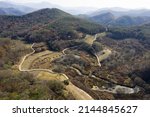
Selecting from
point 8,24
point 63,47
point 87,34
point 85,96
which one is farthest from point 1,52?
point 8,24

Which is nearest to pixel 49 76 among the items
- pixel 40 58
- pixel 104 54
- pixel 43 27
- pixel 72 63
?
pixel 72 63

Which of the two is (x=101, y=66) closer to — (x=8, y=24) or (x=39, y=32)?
(x=39, y=32)

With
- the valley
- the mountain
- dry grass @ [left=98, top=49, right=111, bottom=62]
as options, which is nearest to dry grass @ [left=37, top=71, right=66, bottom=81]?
the valley

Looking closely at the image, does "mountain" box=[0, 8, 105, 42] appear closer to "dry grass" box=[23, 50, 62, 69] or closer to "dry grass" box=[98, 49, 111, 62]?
"dry grass" box=[23, 50, 62, 69]

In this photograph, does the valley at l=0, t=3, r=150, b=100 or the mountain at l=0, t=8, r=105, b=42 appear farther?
the mountain at l=0, t=8, r=105, b=42

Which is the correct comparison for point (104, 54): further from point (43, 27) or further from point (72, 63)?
point (43, 27)

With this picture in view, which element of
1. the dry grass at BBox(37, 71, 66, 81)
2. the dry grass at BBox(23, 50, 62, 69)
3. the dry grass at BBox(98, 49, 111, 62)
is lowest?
the dry grass at BBox(98, 49, 111, 62)

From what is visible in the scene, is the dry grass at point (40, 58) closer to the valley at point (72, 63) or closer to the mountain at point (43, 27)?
the valley at point (72, 63)

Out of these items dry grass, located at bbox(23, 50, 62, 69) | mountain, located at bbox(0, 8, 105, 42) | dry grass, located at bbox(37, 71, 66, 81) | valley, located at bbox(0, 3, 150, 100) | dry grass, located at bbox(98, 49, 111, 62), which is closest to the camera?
valley, located at bbox(0, 3, 150, 100)

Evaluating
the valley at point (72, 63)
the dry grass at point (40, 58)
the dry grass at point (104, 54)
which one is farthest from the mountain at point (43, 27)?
the dry grass at point (104, 54)
